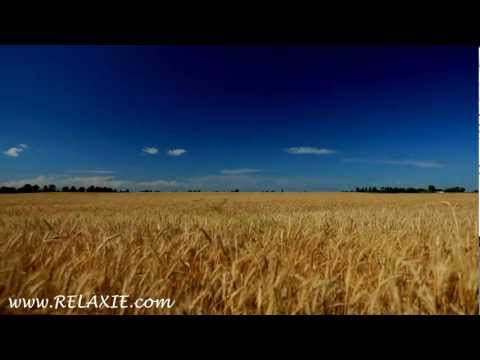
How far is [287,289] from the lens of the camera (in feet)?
→ 4.79

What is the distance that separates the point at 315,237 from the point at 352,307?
2.84 feet

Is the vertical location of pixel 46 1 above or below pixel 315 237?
above

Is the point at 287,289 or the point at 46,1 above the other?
the point at 46,1
